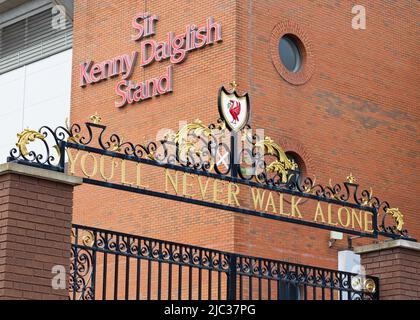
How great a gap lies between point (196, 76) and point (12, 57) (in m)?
8.39

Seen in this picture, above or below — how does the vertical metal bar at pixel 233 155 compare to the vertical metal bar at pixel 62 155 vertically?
above

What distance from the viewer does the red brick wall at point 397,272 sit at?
13.6 metres

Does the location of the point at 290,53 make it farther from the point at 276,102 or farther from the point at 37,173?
the point at 37,173

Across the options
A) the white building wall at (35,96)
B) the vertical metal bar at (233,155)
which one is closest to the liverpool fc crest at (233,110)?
the vertical metal bar at (233,155)

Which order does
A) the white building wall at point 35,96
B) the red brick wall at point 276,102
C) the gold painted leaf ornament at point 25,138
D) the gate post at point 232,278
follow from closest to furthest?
the gold painted leaf ornament at point 25,138 < the gate post at point 232,278 < the red brick wall at point 276,102 < the white building wall at point 35,96

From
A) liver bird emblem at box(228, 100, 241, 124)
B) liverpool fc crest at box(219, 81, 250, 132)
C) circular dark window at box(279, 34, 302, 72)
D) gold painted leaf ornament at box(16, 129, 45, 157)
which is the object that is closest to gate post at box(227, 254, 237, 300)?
liverpool fc crest at box(219, 81, 250, 132)

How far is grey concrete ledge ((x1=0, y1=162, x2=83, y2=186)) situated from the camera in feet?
34.2

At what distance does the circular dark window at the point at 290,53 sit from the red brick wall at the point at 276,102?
37cm

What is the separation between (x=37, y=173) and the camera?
10.6 m

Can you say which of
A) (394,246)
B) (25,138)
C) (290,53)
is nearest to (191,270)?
(25,138)

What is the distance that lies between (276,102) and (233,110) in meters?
8.78

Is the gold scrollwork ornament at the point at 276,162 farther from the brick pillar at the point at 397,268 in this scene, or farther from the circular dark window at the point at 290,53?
the circular dark window at the point at 290,53

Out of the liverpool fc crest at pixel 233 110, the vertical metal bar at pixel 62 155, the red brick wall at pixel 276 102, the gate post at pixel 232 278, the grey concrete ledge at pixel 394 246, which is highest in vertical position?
the red brick wall at pixel 276 102
